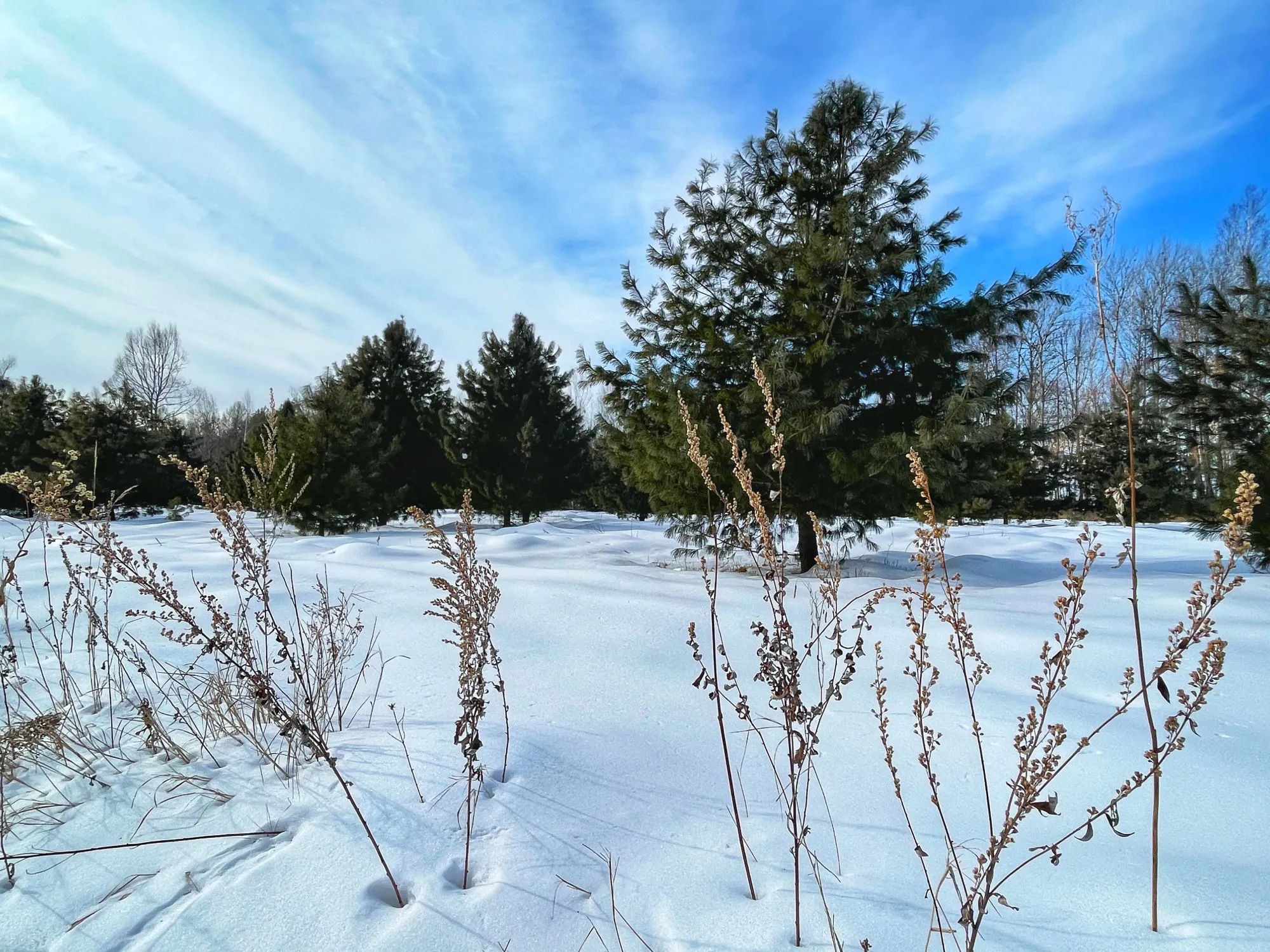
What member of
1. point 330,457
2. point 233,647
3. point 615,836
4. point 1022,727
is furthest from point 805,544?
point 330,457

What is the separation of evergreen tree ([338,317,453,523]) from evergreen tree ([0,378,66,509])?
7.13 metres

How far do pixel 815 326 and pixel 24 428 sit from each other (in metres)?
18.3

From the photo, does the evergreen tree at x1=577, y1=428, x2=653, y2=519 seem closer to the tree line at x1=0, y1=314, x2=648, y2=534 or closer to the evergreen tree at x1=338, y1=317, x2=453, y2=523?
the tree line at x1=0, y1=314, x2=648, y2=534

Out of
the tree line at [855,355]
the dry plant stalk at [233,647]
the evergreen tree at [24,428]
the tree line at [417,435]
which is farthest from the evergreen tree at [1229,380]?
the evergreen tree at [24,428]

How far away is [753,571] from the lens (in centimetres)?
625

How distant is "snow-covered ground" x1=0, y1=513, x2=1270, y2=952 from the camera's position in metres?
1.20

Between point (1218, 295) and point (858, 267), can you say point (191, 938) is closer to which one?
point (858, 267)

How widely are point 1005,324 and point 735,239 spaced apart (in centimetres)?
281

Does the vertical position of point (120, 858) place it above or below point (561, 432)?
below

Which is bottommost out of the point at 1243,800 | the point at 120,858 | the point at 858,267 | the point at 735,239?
the point at 120,858

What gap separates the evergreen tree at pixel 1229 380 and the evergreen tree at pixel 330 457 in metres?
11.3

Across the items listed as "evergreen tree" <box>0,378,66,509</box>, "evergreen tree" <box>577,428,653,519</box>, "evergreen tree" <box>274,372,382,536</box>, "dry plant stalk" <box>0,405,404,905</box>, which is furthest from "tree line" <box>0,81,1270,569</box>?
"evergreen tree" <box>0,378,66,509</box>

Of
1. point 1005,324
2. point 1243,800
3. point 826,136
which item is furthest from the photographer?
point 826,136

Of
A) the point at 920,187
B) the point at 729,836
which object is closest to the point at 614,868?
the point at 729,836
